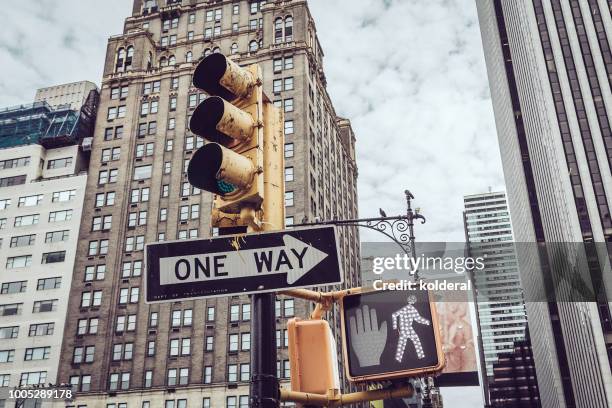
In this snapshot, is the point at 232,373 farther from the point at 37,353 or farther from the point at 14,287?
the point at 14,287

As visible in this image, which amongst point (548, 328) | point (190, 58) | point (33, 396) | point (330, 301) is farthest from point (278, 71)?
point (330, 301)

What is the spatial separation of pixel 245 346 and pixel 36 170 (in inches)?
1573

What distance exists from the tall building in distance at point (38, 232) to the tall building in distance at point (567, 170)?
5947 cm

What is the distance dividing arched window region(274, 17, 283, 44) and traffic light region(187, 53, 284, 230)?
8173cm

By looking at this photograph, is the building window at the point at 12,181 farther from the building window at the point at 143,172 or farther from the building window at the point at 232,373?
the building window at the point at 232,373

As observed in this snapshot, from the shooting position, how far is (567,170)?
264ft

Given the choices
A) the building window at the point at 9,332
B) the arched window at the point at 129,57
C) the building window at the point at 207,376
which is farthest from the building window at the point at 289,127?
the building window at the point at 9,332

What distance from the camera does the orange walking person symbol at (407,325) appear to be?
4.73 meters

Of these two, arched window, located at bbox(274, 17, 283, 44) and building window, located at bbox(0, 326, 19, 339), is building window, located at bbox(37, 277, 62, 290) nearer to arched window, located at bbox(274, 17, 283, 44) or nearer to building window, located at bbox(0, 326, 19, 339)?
building window, located at bbox(0, 326, 19, 339)

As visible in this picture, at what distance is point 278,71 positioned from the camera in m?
81.0

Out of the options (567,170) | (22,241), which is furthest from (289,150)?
(22,241)

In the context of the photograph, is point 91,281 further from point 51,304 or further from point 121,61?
point 121,61

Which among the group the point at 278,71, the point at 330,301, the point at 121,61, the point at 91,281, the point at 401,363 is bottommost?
the point at 401,363

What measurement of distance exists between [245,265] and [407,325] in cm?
138
